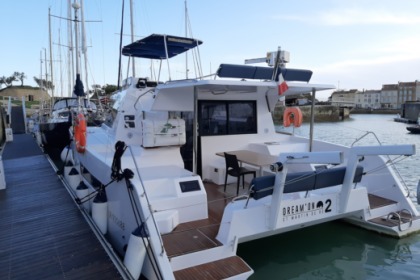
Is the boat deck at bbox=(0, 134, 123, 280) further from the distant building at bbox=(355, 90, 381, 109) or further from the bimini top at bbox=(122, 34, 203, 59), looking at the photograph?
the distant building at bbox=(355, 90, 381, 109)

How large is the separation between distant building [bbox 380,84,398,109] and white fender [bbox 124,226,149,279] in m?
124

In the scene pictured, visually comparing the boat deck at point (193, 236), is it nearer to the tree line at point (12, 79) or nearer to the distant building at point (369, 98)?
the tree line at point (12, 79)

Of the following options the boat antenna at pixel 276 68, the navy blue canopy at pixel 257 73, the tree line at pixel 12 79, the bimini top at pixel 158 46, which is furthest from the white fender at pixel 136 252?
the tree line at pixel 12 79

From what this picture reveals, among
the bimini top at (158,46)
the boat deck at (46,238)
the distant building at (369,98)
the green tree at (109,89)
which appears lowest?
the boat deck at (46,238)

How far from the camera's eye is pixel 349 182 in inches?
179

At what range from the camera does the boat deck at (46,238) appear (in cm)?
407

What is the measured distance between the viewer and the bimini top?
6730 mm

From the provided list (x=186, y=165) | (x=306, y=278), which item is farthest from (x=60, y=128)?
(x=306, y=278)

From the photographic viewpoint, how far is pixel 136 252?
3.73m

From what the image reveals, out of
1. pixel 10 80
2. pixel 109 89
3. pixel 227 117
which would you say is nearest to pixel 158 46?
pixel 227 117

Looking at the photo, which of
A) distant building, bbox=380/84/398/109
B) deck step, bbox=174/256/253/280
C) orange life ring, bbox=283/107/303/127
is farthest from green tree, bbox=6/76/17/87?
distant building, bbox=380/84/398/109

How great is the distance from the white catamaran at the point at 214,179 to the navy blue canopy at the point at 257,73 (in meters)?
0.02

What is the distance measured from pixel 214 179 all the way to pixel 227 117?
1456 millimetres

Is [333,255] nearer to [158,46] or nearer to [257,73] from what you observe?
[257,73]
